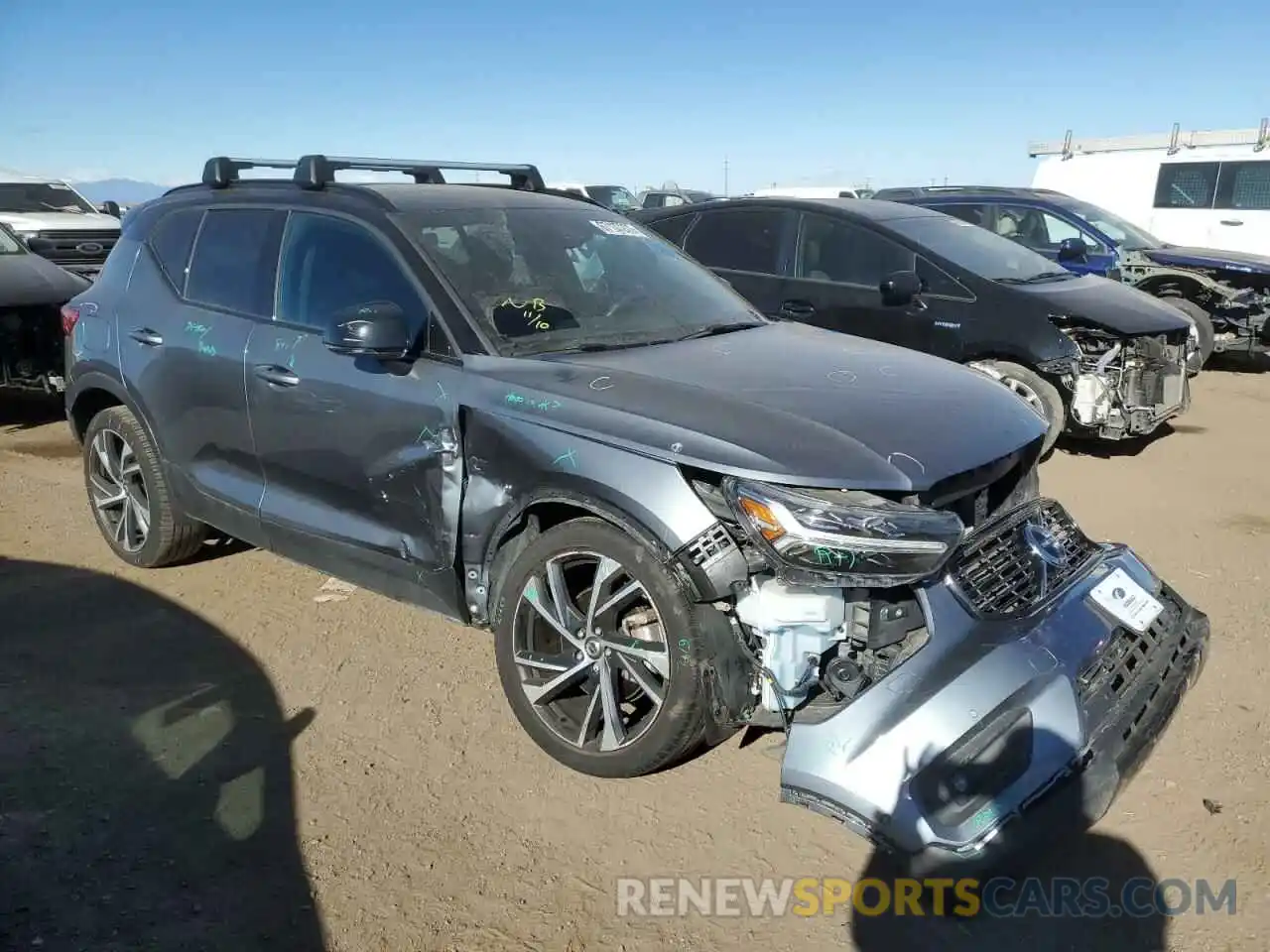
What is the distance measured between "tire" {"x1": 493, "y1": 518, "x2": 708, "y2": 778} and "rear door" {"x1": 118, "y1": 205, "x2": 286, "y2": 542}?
58.3 inches

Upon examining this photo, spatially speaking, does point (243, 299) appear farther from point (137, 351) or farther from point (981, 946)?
point (981, 946)

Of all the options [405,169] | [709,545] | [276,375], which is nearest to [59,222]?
[405,169]

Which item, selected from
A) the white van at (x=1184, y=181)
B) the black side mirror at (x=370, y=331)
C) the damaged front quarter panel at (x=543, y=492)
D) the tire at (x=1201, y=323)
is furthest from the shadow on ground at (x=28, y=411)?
the white van at (x=1184, y=181)

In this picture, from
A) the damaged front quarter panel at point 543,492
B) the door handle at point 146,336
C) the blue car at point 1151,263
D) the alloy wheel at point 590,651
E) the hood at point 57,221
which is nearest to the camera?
the damaged front quarter panel at point 543,492

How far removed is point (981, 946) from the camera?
2.51m

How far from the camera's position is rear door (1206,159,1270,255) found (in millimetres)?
12547

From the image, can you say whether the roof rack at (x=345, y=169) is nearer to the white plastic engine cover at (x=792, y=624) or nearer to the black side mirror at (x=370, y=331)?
the black side mirror at (x=370, y=331)

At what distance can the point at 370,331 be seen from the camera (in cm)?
327

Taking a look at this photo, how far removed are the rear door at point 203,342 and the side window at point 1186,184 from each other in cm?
1288

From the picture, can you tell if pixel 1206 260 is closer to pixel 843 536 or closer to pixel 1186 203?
pixel 1186 203

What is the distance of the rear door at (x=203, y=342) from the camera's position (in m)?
4.09

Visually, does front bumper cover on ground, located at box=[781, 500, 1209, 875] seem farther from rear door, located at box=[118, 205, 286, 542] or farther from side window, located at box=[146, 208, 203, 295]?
side window, located at box=[146, 208, 203, 295]

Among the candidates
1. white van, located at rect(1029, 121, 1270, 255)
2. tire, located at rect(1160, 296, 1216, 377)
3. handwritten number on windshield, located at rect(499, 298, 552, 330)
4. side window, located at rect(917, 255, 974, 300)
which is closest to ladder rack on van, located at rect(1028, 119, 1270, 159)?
white van, located at rect(1029, 121, 1270, 255)

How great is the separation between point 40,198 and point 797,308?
38.7ft
